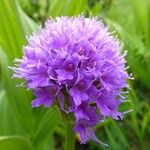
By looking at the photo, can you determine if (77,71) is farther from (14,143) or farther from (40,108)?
(40,108)

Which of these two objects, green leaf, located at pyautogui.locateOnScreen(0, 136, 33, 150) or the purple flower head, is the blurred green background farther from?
the purple flower head

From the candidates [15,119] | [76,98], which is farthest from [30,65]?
[15,119]

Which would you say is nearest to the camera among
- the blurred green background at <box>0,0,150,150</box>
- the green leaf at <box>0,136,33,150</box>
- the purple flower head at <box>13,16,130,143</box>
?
the purple flower head at <box>13,16,130,143</box>

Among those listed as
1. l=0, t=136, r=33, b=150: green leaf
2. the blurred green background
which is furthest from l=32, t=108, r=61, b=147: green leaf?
l=0, t=136, r=33, b=150: green leaf

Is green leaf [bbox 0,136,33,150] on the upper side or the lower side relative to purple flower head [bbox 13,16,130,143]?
lower

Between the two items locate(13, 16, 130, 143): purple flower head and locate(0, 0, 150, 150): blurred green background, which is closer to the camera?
locate(13, 16, 130, 143): purple flower head

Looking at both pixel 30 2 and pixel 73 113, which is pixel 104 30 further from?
pixel 30 2

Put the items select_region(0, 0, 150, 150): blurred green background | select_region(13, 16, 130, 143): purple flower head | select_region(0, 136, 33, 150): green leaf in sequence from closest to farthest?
select_region(13, 16, 130, 143): purple flower head, select_region(0, 136, 33, 150): green leaf, select_region(0, 0, 150, 150): blurred green background
